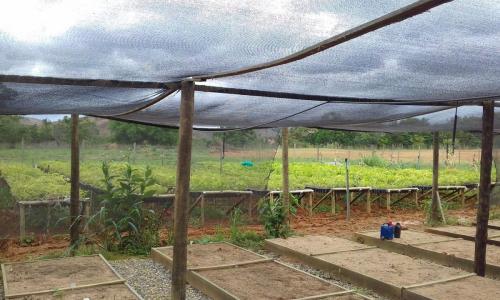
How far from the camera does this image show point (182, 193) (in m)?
3.61

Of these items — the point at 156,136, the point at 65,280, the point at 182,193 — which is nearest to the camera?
the point at 182,193

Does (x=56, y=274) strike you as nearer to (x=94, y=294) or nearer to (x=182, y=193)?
(x=94, y=294)

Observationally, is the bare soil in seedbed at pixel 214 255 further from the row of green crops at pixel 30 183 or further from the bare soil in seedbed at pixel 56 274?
the row of green crops at pixel 30 183

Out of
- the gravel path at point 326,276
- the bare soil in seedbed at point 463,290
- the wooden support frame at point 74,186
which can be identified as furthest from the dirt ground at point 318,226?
the bare soil in seedbed at point 463,290

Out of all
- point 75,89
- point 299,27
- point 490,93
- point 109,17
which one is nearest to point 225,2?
point 299,27

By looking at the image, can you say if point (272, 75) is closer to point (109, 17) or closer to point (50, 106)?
point (109, 17)

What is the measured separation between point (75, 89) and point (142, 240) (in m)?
2.90

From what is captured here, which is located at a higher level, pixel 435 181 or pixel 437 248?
pixel 435 181

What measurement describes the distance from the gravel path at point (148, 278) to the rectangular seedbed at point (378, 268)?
5.06ft

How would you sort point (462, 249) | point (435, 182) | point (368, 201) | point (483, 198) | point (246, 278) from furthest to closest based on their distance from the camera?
point (368, 201), point (435, 182), point (462, 249), point (483, 198), point (246, 278)

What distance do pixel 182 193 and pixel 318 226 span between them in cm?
495

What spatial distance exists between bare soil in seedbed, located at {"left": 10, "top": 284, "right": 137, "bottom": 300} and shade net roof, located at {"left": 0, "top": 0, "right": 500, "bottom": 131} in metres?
1.60

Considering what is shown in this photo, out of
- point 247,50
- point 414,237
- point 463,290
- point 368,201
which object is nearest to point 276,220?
point 414,237

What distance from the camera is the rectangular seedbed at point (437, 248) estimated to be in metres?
5.29
